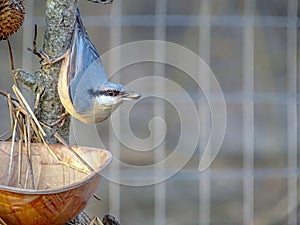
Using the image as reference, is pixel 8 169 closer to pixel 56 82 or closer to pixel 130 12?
pixel 56 82

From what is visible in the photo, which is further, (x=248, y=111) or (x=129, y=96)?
(x=248, y=111)

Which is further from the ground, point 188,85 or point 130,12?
point 130,12

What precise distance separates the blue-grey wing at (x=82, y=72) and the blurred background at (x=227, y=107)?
91 cm

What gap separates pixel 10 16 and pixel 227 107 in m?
1.16

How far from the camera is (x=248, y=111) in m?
1.86

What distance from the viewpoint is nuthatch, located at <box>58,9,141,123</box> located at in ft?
2.49

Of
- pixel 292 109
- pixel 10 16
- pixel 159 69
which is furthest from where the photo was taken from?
pixel 292 109

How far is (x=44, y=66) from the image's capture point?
784mm

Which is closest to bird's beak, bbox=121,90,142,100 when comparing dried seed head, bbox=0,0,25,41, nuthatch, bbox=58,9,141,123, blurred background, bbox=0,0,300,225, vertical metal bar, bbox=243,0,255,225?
nuthatch, bbox=58,9,141,123

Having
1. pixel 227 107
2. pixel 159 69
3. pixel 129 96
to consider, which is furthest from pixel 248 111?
pixel 129 96

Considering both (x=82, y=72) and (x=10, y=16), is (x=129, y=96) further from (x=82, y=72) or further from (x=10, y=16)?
(x=10, y=16)

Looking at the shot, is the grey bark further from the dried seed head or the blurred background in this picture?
the blurred background

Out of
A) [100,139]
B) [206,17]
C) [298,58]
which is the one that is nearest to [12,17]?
[100,139]

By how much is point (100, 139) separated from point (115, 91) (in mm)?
961
